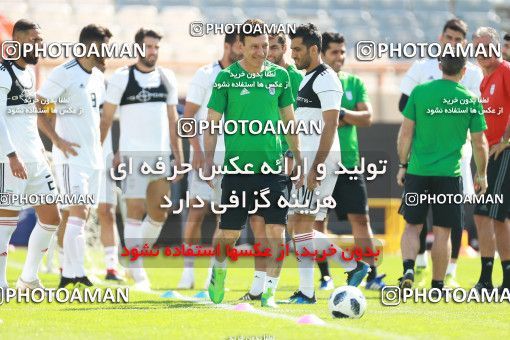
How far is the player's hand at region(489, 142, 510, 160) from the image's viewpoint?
10.5 meters

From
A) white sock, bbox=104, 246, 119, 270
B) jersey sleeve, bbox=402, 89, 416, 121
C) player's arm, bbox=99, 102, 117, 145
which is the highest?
jersey sleeve, bbox=402, 89, 416, 121

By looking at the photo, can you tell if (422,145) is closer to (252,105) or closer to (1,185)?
(252,105)

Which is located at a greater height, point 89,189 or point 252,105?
point 252,105

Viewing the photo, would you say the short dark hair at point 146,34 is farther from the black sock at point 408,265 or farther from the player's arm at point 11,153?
the black sock at point 408,265

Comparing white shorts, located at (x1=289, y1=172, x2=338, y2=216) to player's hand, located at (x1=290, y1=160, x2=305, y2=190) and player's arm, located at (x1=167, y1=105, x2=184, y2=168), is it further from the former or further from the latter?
player's arm, located at (x1=167, y1=105, x2=184, y2=168)

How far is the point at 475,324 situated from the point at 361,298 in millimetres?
833

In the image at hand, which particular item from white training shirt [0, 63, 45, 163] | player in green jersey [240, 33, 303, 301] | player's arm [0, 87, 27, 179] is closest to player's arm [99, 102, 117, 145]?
white training shirt [0, 63, 45, 163]

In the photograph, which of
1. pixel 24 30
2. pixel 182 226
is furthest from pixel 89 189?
pixel 182 226

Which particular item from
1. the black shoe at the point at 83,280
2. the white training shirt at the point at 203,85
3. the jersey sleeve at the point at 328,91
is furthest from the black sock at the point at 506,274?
the black shoe at the point at 83,280

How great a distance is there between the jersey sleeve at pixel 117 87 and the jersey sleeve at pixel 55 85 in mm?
897

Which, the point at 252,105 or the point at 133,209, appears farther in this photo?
the point at 133,209

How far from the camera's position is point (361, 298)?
26.2ft

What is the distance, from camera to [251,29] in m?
8.78

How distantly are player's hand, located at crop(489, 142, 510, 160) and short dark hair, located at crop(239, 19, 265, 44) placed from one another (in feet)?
9.74
